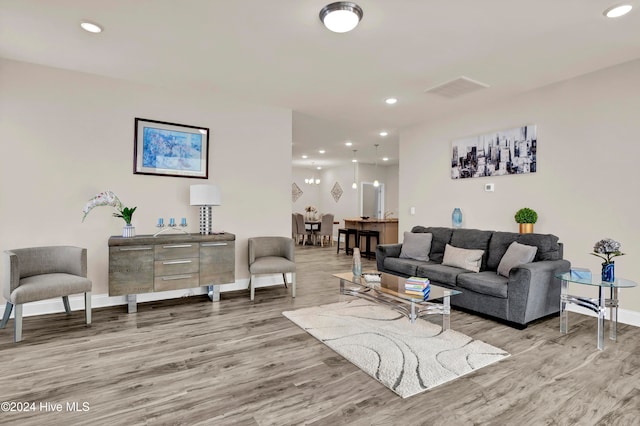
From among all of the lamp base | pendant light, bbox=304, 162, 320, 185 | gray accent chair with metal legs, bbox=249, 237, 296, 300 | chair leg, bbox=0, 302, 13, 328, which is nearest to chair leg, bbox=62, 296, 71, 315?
chair leg, bbox=0, 302, 13, 328

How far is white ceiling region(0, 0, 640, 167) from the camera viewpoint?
2.57 metres

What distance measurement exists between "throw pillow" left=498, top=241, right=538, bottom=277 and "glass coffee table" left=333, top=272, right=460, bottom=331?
79cm

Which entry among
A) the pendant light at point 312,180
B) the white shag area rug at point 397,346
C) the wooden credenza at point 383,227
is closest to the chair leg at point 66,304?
the white shag area rug at point 397,346

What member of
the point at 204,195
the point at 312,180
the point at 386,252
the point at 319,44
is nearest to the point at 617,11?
the point at 319,44

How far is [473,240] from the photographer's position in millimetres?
4402

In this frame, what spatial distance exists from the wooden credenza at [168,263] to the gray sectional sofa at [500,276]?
242cm

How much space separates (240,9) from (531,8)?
87.7 inches

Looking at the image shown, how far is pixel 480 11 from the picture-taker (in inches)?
101

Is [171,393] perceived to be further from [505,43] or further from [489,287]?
[505,43]

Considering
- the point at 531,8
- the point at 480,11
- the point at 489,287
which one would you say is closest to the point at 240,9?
the point at 480,11

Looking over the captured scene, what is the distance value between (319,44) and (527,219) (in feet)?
10.8

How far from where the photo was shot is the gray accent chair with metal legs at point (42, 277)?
9.48ft

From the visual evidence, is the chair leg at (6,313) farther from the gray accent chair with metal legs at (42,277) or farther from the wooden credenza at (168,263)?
the wooden credenza at (168,263)

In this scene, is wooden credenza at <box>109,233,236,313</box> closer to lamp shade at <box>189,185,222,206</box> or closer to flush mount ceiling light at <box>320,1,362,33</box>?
lamp shade at <box>189,185,222,206</box>
